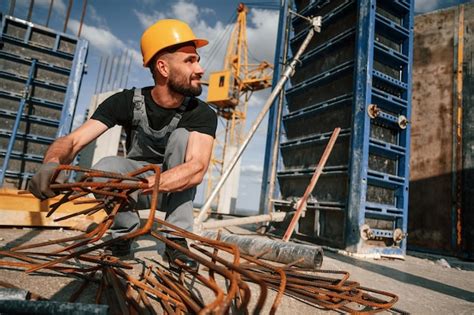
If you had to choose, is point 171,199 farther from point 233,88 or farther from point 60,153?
point 233,88

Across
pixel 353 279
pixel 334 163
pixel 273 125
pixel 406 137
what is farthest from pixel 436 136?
pixel 353 279

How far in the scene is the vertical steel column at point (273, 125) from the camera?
5344mm

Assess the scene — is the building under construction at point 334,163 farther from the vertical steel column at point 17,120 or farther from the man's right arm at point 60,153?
Result: the man's right arm at point 60,153

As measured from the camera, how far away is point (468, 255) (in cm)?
445

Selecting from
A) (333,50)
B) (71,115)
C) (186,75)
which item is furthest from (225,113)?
(186,75)

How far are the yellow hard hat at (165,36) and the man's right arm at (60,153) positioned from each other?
2.51 ft

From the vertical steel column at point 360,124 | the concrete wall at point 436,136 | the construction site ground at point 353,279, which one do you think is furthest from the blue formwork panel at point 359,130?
the concrete wall at point 436,136

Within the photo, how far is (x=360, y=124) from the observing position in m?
3.80

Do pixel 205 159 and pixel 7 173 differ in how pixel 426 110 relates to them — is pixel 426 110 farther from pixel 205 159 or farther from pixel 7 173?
pixel 7 173

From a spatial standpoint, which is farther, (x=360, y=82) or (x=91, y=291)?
(x=360, y=82)

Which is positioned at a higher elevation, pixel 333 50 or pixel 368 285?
pixel 333 50

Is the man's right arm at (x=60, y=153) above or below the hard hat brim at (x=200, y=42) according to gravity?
below

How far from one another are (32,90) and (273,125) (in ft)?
19.0

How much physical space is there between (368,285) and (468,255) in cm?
382
